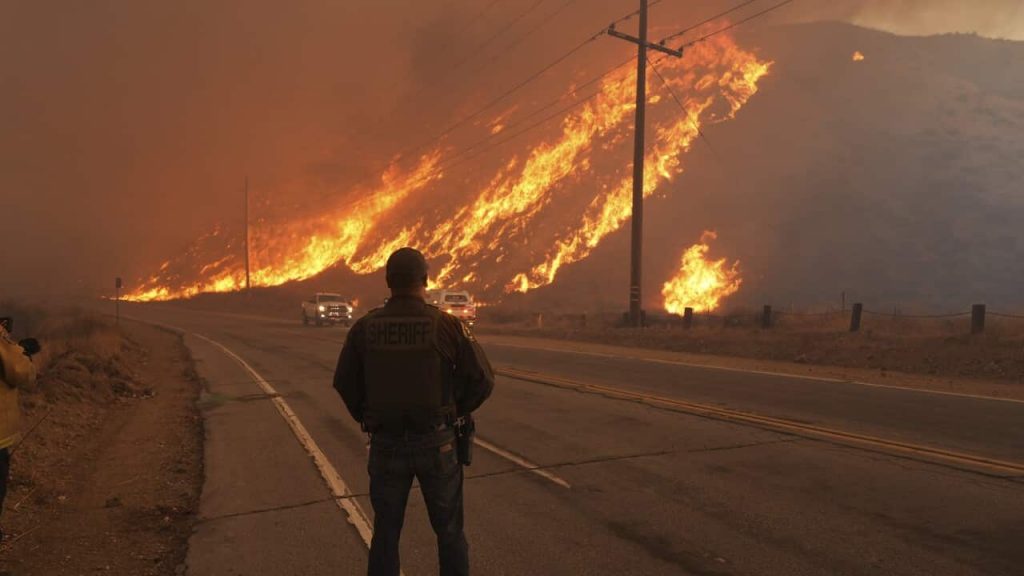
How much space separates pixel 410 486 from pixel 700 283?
44839 millimetres

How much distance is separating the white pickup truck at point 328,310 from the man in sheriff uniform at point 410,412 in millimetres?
37944

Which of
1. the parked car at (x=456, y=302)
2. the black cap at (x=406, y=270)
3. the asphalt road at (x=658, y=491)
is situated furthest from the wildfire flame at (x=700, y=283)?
the black cap at (x=406, y=270)

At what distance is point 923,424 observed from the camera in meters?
8.95

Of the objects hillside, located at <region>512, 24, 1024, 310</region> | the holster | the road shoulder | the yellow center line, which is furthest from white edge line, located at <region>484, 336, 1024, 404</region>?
hillside, located at <region>512, 24, 1024, 310</region>

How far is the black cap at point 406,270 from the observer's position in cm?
340

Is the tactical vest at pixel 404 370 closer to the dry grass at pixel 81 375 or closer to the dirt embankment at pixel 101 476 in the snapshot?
the dirt embankment at pixel 101 476

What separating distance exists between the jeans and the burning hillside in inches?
2006

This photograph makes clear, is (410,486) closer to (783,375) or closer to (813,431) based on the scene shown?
(813,431)

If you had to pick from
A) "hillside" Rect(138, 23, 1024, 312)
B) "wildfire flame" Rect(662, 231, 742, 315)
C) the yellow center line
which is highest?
"hillside" Rect(138, 23, 1024, 312)

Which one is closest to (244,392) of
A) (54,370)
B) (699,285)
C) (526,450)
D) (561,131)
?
(54,370)

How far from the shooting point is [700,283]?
46.2 metres

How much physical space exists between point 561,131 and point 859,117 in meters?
29.9

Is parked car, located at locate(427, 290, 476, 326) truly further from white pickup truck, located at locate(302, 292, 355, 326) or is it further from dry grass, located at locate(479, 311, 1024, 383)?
white pickup truck, located at locate(302, 292, 355, 326)

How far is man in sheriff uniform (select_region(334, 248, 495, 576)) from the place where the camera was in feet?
10.7
